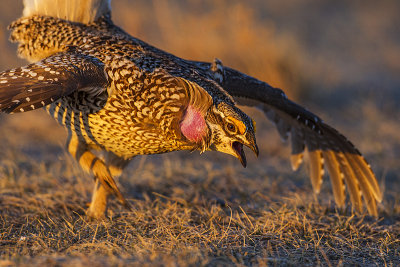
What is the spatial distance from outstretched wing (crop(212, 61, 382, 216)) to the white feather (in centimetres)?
119

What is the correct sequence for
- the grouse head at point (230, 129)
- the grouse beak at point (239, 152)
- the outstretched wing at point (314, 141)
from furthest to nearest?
the outstretched wing at point (314, 141) < the grouse beak at point (239, 152) < the grouse head at point (230, 129)

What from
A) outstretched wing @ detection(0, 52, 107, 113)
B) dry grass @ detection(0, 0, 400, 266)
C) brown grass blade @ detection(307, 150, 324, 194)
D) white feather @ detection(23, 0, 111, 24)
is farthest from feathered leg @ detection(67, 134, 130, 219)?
brown grass blade @ detection(307, 150, 324, 194)

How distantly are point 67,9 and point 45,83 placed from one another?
4.78 feet

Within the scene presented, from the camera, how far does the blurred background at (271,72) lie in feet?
20.8

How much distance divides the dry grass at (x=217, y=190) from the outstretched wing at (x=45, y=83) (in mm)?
802

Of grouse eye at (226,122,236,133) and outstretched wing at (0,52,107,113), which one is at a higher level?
outstretched wing at (0,52,107,113)

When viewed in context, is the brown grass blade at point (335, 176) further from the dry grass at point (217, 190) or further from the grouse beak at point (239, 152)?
the grouse beak at point (239, 152)

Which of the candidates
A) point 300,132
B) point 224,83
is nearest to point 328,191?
point 300,132

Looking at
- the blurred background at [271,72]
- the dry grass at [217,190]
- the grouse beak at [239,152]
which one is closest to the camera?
the dry grass at [217,190]

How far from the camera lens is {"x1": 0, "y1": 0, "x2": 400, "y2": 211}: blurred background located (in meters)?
6.33

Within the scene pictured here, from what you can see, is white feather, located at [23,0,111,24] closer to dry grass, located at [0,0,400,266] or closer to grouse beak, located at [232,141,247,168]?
dry grass, located at [0,0,400,266]

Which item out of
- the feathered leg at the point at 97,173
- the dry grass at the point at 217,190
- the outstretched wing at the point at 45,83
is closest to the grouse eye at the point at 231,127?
the dry grass at the point at 217,190

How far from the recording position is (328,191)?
494 centimetres

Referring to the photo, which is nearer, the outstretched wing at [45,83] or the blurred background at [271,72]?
the outstretched wing at [45,83]
